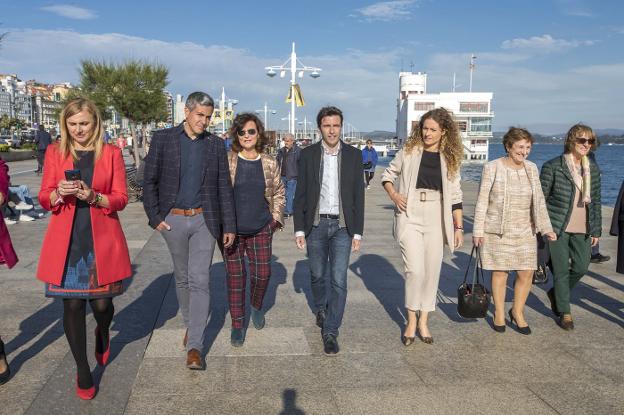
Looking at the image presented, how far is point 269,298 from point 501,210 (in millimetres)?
2410

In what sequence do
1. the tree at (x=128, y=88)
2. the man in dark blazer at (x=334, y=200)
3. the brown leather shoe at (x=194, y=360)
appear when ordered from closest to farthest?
the brown leather shoe at (x=194, y=360) → the man in dark blazer at (x=334, y=200) → the tree at (x=128, y=88)

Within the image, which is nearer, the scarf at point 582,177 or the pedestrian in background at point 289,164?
the scarf at point 582,177

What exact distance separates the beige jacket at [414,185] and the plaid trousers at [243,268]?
1.04 metres

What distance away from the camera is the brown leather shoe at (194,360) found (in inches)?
148

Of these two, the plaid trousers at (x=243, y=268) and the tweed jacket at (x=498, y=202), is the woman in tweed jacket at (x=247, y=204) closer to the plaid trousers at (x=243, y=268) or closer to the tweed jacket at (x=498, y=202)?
the plaid trousers at (x=243, y=268)

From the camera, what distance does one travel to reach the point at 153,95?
2536 cm

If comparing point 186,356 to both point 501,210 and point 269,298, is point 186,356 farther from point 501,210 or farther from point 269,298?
point 501,210

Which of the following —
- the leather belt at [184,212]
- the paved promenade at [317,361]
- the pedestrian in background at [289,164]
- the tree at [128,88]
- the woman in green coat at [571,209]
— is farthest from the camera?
the tree at [128,88]

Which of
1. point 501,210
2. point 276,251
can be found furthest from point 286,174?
point 501,210

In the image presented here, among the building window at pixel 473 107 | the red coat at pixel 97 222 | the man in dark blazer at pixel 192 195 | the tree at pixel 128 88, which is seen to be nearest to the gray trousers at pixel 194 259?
the man in dark blazer at pixel 192 195

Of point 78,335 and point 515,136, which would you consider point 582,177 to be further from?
point 78,335

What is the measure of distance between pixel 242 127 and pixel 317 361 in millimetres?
1830

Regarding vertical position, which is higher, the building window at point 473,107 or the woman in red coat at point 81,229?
the building window at point 473,107

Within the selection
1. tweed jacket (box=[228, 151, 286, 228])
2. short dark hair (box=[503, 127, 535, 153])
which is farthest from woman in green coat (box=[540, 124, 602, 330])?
tweed jacket (box=[228, 151, 286, 228])
